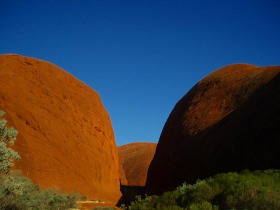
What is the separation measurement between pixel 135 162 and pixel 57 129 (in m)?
62.8

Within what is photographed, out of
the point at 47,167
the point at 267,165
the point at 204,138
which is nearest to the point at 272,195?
the point at 267,165

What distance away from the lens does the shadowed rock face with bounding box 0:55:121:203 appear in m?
33.2

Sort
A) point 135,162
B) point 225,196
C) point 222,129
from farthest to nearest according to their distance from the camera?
point 135,162 < point 222,129 < point 225,196

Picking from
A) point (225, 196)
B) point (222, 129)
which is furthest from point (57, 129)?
point (225, 196)

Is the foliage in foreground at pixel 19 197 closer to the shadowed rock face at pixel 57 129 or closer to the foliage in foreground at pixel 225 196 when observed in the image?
the foliage in foreground at pixel 225 196

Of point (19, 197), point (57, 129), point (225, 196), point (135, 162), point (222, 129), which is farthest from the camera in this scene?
point (135, 162)

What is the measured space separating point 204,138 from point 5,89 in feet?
76.6

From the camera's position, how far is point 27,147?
107 feet

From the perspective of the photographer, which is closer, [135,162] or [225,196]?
[225,196]

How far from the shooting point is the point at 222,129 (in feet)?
132

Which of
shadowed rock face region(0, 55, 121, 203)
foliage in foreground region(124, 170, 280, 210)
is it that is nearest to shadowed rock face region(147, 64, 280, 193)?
shadowed rock face region(0, 55, 121, 203)

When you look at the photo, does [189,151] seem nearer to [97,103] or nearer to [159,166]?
[159,166]

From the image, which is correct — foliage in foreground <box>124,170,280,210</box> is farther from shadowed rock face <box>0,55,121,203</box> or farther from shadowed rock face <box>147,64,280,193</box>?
shadowed rock face <box>0,55,121,203</box>

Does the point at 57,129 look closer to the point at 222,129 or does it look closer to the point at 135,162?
the point at 222,129
